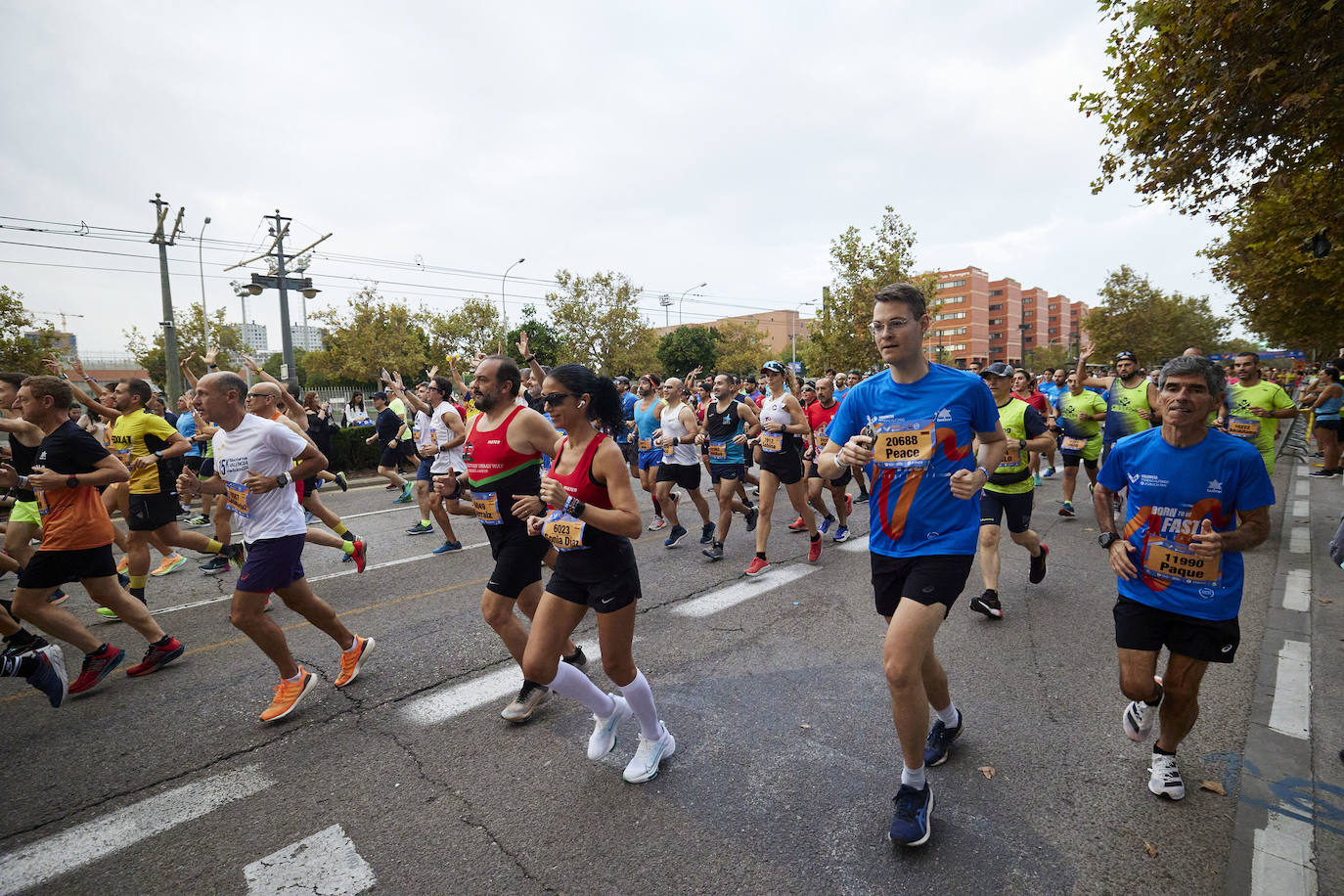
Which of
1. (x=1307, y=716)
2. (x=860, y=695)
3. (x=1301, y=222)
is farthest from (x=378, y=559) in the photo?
(x=1301, y=222)

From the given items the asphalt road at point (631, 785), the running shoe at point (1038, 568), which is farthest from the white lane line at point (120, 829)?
the running shoe at point (1038, 568)

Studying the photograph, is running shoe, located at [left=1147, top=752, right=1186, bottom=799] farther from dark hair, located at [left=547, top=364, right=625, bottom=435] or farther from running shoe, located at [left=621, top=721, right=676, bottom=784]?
dark hair, located at [left=547, top=364, right=625, bottom=435]

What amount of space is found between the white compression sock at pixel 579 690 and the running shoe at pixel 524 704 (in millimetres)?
542

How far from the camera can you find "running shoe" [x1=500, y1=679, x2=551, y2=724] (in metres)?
3.74

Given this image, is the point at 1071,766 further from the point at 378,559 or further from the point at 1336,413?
the point at 1336,413

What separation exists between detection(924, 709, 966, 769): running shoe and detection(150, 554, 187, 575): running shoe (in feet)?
25.5

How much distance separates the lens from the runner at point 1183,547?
2.73 metres

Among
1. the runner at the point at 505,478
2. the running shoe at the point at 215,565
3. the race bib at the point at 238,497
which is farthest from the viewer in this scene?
the running shoe at the point at 215,565

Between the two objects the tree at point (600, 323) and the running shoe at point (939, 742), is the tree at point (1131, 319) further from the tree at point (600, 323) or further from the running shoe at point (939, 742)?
the running shoe at point (939, 742)

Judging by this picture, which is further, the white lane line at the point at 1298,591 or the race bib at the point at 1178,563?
the white lane line at the point at 1298,591

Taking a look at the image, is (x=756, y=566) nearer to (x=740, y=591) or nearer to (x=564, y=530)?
(x=740, y=591)

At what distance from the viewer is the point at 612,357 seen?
1564 inches

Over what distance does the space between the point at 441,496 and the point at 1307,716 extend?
4989mm

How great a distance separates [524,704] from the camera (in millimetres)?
3771
